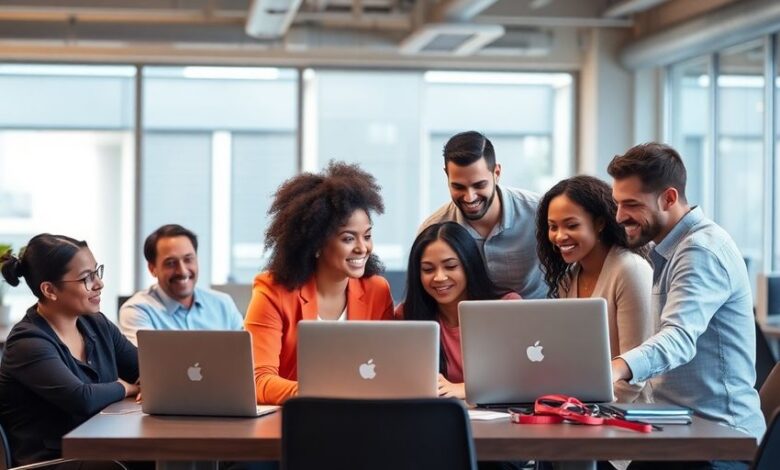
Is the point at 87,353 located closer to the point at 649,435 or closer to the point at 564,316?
the point at 564,316

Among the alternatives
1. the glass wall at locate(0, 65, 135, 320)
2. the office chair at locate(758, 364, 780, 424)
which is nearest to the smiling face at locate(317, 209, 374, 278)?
the office chair at locate(758, 364, 780, 424)

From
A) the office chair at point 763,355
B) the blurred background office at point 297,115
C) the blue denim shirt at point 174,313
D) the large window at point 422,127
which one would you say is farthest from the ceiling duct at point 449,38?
the office chair at point 763,355

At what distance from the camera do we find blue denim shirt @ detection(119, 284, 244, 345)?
513 cm

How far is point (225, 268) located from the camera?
10023 mm

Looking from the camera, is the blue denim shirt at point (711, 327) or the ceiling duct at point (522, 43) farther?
the ceiling duct at point (522, 43)

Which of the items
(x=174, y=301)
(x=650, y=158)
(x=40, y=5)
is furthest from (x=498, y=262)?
(x=40, y=5)

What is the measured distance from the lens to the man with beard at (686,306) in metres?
3.16

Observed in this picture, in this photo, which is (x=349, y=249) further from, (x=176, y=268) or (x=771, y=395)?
(x=176, y=268)

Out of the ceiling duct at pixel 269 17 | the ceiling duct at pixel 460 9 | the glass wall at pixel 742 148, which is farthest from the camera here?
the glass wall at pixel 742 148

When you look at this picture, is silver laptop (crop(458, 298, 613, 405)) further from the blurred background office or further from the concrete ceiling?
the blurred background office

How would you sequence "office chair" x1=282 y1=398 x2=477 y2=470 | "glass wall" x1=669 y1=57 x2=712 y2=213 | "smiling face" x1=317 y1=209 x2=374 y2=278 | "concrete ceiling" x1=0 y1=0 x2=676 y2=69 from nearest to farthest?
"office chair" x1=282 y1=398 x2=477 y2=470, "smiling face" x1=317 y1=209 x2=374 y2=278, "concrete ceiling" x1=0 y1=0 x2=676 y2=69, "glass wall" x1=669 y1=57 x2=712 y2=213

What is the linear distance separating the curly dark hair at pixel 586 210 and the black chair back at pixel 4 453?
1.75 meters

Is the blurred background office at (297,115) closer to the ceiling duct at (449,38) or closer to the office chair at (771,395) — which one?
the ceiling duct at (449,38)

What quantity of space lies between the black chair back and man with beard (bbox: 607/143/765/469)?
176cm
